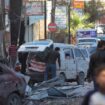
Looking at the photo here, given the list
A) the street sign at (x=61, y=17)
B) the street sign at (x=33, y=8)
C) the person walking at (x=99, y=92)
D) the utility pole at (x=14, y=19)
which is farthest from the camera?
the street sign at (x=61, y=17)

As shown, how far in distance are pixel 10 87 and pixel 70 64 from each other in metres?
9.16

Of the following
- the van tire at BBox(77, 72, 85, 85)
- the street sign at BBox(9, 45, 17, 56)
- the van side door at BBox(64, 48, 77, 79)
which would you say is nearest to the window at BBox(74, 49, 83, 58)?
the van side door at BBox(64, 48, 77, 79)

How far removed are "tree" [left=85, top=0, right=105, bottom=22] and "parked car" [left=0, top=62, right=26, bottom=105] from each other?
234 feet

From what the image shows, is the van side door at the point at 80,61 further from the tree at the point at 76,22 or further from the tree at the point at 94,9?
the tree at the point at 94,9

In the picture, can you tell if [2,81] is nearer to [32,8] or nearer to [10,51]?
[10,51]

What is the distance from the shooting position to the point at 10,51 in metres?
19.1

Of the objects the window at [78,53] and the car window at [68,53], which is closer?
the car window at [68,53]

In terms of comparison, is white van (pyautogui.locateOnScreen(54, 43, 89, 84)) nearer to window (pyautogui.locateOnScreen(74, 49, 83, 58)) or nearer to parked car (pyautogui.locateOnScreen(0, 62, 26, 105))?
window (pyautogui.locateOnScreen(74, 49, 83, 58))

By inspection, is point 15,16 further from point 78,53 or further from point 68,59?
point 78,53

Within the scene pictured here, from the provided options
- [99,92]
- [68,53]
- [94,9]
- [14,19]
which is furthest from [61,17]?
[99,92]

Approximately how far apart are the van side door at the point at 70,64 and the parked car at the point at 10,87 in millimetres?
8231

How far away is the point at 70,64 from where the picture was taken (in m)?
21.0

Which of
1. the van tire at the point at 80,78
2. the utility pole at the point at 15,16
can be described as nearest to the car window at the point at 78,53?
the van tire at the point at 80,78

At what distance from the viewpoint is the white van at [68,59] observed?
20.3 m
